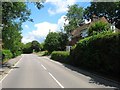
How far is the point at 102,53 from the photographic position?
24625 mm

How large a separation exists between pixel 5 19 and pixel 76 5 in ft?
225

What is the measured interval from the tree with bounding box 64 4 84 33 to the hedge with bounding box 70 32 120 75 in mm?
65355

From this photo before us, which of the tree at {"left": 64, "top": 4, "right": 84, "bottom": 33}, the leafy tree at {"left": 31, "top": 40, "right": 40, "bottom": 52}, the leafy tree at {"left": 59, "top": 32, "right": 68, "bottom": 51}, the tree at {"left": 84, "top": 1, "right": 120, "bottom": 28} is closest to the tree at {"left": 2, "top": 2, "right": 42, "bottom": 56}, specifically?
the tree at {"left": 84, "top": 1, "right": 120, "bottom": 28}

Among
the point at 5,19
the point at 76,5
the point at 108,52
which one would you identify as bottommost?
the point at 108,52

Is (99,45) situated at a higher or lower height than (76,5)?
lower

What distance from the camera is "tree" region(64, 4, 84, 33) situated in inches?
3893

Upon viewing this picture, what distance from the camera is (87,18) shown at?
89000mm

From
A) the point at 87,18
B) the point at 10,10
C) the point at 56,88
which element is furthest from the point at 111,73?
the point at 87,18

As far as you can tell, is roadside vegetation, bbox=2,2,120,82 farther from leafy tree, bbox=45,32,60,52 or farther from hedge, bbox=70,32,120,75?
leafy tree, bbox=45,32,60,52

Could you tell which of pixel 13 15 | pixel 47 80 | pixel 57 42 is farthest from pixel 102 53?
pixel 57 42

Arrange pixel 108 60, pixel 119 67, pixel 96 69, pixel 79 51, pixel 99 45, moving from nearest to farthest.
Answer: pixel 119 67, pixel 108 60, pixel 99 45, pixel 96 69, pixel 79 51

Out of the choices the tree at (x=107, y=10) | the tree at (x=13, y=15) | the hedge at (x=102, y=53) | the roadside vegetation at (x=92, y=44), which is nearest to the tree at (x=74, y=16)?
the tree at (x=107, y=10)

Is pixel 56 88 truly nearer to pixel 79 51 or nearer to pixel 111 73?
pixel 111 73

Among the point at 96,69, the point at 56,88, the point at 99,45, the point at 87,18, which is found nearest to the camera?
the point at 56,88
